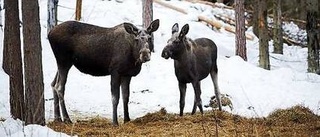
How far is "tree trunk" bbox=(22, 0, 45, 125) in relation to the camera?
8703mm

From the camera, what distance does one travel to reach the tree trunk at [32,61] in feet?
28.6

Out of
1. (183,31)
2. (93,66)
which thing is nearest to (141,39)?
(93,66)

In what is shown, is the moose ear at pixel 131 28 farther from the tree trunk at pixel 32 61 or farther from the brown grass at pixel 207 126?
the tree trunk at pixel 32 61

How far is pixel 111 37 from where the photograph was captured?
11.7 meters

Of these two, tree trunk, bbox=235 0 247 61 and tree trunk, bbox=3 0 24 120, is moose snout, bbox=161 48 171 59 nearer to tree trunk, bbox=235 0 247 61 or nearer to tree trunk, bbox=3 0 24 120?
tree trunk, bbox=3 0 24 120

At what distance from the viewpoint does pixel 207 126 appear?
9320 mm

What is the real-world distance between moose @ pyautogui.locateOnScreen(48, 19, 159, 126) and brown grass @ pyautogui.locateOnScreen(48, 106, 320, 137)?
76 centimetres

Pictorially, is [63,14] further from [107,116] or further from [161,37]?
[107,116]

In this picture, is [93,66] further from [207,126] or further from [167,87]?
[167,87]

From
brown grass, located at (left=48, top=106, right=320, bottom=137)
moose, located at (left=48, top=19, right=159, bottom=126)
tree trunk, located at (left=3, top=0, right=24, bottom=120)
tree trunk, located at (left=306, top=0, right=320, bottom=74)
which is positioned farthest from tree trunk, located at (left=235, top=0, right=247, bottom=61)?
tree trunk, located at (left=3, top=0, right=24, bottom=120)

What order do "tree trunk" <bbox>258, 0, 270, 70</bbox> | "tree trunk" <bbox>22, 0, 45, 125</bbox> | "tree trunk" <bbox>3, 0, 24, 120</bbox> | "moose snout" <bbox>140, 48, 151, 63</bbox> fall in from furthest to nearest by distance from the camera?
"tree trunk" <bbox>258, 0, 270, 70</bbox>, "moose snout" <bbox>140, 48, 151, 63</bbox>, "tree trunk" <bbox>3, 0, 24, 120</bbox>, "tree trunk" <bbox>22, 0, 45, 125</bbox>

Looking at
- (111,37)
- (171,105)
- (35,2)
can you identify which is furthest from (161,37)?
(35,2)

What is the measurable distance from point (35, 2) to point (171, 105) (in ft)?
23.1

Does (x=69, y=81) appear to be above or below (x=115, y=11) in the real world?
below
